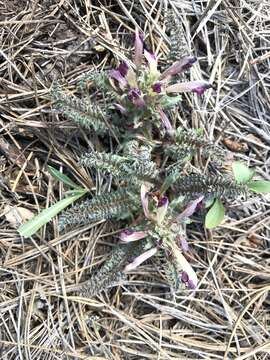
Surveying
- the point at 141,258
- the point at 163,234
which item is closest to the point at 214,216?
the point at 163,234

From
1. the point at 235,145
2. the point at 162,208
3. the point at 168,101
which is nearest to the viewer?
the point at 162,208

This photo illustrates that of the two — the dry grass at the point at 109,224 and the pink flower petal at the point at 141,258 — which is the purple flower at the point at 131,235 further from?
the dry grass at the point at 109,224

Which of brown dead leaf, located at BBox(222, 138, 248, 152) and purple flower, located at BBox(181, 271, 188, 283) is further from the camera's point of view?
brown dead leaf, located at BBox(222, 138, 248, 152)

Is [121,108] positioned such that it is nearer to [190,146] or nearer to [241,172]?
[190,146]

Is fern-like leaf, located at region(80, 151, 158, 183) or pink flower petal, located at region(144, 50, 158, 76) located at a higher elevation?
pink flower petal, located at region(144, 50, 158, 76)

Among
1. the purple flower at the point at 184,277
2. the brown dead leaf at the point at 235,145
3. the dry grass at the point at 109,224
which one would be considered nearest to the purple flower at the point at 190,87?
the dry grass at the point at 109,224

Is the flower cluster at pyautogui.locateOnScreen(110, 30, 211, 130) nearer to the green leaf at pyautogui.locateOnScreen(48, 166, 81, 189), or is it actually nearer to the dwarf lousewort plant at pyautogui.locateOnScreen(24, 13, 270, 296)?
the dwarf lousewort plant at pyautogui.locateOnScreen(24, 13, 270, 296)

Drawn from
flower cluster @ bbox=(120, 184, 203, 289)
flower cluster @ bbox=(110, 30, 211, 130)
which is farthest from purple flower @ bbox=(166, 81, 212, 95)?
flower cluster @ bbox=(120, 184, 203, 289)

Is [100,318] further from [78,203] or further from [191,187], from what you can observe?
[191,187]
